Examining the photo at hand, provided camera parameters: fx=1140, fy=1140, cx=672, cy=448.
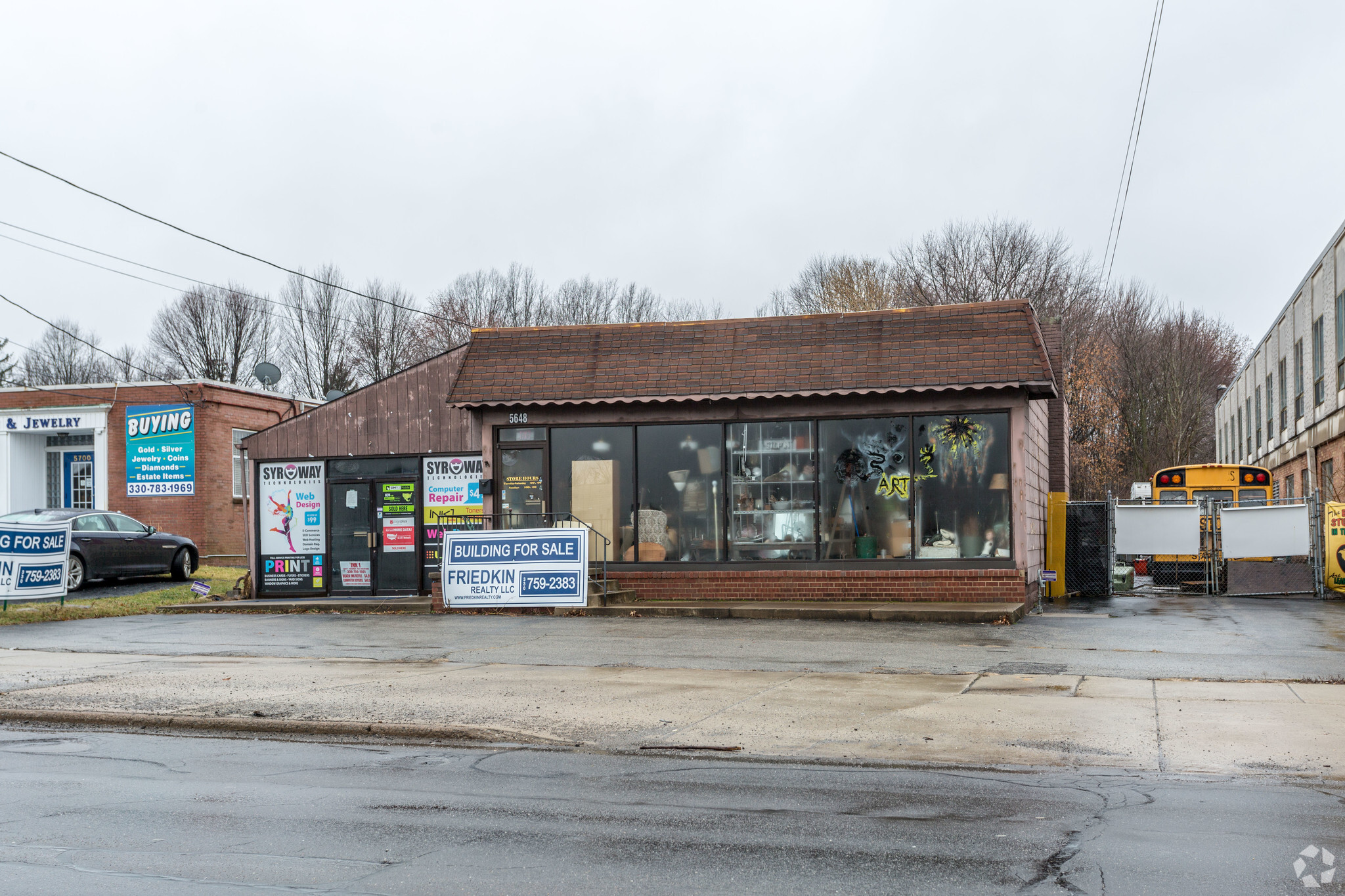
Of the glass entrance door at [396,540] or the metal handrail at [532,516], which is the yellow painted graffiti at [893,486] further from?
the glass entrance door at [396,540]

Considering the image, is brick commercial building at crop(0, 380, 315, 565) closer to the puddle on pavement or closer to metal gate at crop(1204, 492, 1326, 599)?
the puddle on pavement

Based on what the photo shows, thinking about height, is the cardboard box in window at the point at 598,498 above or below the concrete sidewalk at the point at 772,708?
above

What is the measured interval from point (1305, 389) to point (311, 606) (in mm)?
31127

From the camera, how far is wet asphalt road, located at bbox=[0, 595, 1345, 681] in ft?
40.0

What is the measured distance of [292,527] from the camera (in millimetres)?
23359

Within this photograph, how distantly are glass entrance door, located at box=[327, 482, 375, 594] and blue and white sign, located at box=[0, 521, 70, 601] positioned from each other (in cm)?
494

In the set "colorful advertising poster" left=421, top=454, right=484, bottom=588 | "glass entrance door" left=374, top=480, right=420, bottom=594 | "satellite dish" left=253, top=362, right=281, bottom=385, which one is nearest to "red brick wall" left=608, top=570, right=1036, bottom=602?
"colorful advertising poster" left=421, top=454, right=484, bottom=588

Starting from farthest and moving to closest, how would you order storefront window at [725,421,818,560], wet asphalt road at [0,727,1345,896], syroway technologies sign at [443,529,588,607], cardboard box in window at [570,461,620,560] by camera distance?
cardboard box in window at [570,461,620,560], storefront window at [725,421,818,560], syroway technologies sign at [443,529,588,607], wet asphalt road at [0,727,1345,896]

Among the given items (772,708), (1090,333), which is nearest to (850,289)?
(1090,333)

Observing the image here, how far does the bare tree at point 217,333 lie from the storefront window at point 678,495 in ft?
149

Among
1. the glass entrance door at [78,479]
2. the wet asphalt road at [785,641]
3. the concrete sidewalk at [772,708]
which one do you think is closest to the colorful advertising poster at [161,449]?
the glass entrance door at [78,479]

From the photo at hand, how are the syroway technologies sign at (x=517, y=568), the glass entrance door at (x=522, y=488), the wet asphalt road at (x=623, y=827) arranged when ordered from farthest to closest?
1. the glass entrance door at (x=522, y=488)
2. the syroway technologies sign at (x=517, y=568)
3. the wet asphalt road at (x=623, y=827)

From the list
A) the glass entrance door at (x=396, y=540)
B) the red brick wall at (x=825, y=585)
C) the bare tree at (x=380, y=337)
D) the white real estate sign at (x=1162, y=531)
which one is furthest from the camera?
the bare tree at (x=380, y=337)

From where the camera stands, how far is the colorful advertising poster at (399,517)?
22703 mm
